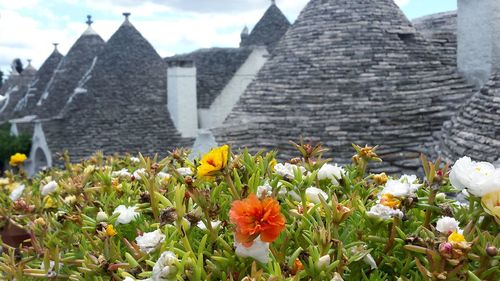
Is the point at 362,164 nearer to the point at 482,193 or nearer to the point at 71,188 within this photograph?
the point at 482,193

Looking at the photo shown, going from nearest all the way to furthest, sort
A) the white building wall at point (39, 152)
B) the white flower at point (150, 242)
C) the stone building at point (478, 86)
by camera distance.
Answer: the white flower at point (150, 242) < the stone building at point (478, 86) < the white building wall at point (39, 152)

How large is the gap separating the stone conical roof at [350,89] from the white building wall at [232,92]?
598 cm

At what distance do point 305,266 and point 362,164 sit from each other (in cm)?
91

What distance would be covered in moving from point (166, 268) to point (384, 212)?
71cm

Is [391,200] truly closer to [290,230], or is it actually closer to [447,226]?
[447,226]

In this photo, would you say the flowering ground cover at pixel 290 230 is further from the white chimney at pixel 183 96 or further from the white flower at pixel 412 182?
the white chimney at pixel 183 96

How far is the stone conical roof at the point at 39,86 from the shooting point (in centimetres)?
1991

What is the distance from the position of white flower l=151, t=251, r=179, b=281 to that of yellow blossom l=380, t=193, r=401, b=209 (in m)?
0.73

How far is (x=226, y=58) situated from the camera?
16781 mm

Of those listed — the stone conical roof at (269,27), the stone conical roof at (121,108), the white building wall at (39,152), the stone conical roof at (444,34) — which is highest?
the stone conical roof at (269,27)

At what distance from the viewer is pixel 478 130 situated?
5777 millimetres

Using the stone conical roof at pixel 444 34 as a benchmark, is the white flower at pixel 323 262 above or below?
below

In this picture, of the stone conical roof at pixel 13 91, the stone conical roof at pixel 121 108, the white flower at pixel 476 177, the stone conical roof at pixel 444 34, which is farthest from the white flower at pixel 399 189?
the stone conical roof at pixel 13 91

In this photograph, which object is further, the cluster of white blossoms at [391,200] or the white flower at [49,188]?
the white flower at [49,188]
